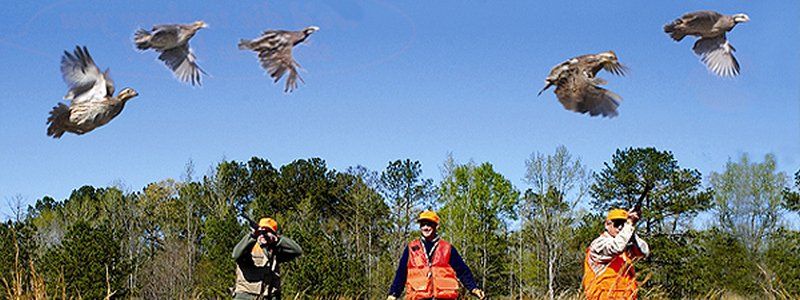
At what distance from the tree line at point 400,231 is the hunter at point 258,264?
67.1 ft

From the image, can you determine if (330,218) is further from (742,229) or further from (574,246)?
(742,229)

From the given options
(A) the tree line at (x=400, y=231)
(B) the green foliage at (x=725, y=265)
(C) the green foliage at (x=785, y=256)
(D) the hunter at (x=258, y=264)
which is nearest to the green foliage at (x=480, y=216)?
(A) the tree line at (x=400, y=231)

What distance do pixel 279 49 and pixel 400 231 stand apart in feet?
138

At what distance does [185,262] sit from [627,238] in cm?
4578

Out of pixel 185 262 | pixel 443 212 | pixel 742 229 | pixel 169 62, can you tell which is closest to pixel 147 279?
pixel 185 262

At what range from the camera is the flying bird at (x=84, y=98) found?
6.71 meters

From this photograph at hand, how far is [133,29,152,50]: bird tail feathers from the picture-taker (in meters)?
7.03

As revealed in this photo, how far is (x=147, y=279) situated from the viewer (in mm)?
51188

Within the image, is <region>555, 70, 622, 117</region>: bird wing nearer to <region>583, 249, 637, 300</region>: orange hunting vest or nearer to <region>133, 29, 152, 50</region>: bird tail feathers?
<region>583, 249, 637, 300</region>: orange hunting vest

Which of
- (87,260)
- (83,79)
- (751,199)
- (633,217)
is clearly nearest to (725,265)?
(751,199)

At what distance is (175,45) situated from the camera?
7.38 meters

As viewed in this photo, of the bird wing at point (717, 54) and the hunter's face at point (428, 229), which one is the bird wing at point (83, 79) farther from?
the bird wing at point (717, 54)

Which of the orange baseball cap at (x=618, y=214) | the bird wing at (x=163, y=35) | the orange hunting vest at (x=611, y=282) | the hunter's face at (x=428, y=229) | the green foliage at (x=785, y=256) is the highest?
the green foliage at (x=785, y=256)

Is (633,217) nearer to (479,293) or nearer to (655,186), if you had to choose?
(479,293)
